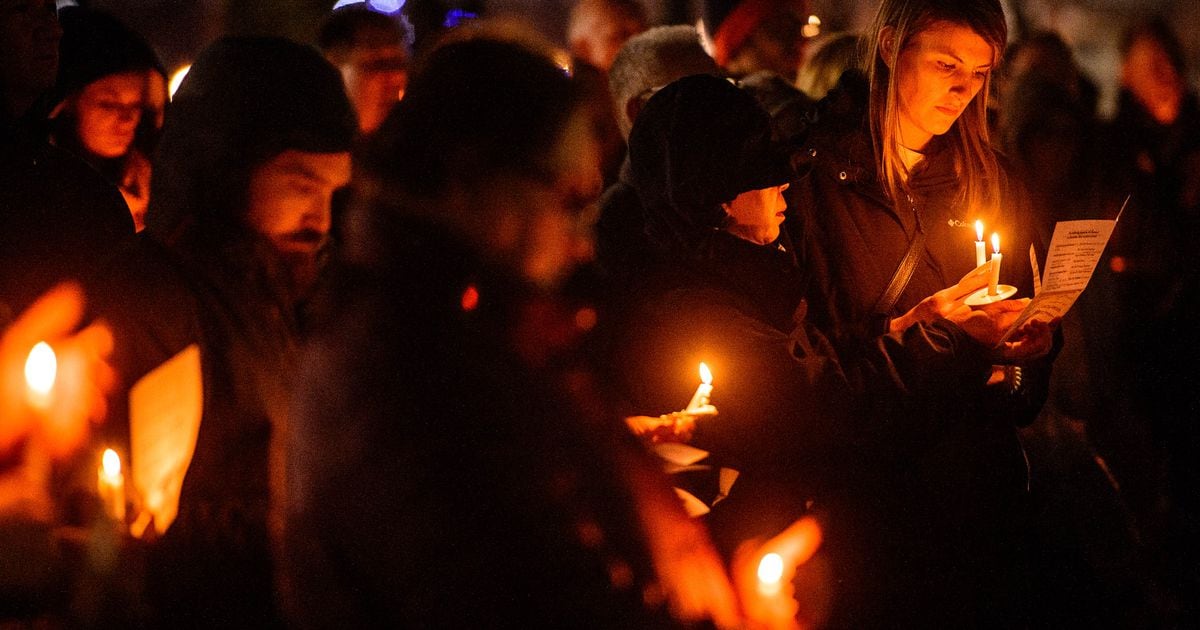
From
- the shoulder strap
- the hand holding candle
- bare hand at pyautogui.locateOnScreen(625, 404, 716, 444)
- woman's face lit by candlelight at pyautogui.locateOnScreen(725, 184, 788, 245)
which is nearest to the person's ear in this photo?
the shoulder strap

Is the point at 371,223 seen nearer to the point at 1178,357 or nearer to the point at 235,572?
the point at 235,572

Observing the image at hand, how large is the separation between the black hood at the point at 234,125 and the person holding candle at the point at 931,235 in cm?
132

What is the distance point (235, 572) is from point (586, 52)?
469 cm

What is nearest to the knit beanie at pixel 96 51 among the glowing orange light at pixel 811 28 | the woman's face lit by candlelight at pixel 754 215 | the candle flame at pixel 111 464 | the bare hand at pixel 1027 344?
the candle flame at pixel 111 464

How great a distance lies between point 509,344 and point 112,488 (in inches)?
33.5

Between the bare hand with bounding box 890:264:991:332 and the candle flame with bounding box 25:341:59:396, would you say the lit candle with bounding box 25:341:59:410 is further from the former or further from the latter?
the bare hand with bounding box 890:264:991:332

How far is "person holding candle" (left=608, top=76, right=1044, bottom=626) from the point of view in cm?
300

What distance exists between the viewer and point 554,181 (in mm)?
1999

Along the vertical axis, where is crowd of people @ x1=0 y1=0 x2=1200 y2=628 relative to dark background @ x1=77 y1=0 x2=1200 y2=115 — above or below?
above

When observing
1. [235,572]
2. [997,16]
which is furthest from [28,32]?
[997,16]

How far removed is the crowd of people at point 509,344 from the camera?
1.84 m

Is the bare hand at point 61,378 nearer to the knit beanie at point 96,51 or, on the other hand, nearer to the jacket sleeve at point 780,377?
the jacket sleeve at point 780,377

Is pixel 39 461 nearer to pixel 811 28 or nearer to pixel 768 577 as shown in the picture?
pixel 768 577

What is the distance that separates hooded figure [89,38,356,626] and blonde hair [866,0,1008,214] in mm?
1465
